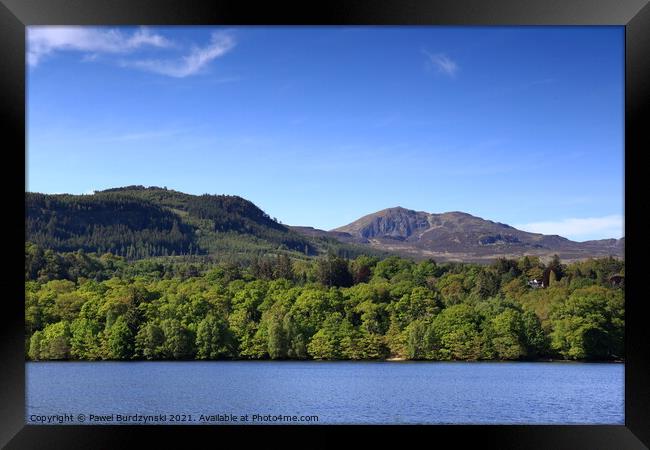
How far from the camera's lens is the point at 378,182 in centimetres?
4047

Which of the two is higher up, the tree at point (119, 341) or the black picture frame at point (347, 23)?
the black picture frame at point (347, 23)

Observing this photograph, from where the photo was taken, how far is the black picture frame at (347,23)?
4.33m

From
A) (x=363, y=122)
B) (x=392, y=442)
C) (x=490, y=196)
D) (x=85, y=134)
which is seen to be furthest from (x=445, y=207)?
(x=392, y=442)

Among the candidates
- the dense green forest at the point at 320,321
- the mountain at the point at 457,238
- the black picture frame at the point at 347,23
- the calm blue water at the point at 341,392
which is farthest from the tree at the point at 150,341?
the mountain at the point at 457,238

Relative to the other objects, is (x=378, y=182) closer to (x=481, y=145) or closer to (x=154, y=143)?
(x=481, y=145)

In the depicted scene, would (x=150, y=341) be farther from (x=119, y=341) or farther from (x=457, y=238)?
(x=457, y=238)

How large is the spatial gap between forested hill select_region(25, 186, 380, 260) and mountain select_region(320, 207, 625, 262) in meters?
2.29

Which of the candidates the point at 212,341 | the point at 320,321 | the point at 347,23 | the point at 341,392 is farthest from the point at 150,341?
the point at 347,23

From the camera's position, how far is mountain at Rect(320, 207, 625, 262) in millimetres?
40625

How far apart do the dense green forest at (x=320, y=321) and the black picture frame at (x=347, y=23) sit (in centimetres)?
1765

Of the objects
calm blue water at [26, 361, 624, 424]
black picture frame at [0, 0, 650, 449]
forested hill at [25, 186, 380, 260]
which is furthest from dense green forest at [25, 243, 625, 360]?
black picture frame at [0, 0, 650, 449]

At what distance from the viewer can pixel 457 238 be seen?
42.0 meters

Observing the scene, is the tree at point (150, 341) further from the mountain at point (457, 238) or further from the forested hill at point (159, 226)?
the mountain at point (457, 238)

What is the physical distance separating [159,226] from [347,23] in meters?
38.3
